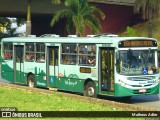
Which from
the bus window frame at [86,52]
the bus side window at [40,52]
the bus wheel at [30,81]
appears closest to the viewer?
the bus window frame at [86,52]

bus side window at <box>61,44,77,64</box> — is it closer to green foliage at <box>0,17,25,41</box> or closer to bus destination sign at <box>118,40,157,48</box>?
bus destination sign at <box>118,40,157,48</box>

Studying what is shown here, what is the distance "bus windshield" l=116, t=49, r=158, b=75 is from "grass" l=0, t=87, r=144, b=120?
216cm

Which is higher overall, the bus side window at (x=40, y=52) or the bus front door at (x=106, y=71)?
the bus side window at (x=40, y=52)

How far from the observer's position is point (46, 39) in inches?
874

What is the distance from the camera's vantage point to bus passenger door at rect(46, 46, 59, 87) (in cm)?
2136

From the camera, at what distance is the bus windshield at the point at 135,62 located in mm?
17750

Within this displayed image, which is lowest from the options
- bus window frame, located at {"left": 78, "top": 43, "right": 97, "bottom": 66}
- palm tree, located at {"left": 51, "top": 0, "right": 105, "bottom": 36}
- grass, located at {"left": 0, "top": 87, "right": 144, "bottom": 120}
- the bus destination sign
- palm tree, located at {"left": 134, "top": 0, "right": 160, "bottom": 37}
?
→ grass, located at {"left": 0, "top": 87, "right": 144, "bottom": 120}

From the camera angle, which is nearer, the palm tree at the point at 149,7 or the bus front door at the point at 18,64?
the bus front door at the point at 18,64

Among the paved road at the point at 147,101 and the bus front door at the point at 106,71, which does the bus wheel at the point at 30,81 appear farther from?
the bus front door at the point at 106,71

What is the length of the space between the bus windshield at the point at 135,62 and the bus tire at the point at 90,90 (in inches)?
63.5

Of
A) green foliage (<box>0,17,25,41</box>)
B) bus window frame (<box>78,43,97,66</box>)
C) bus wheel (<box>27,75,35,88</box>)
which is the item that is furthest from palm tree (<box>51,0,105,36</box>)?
green foliage (<box>0,17,25,41</box>)

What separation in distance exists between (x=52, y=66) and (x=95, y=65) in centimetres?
344

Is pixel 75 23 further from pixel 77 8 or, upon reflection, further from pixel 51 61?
pixel 51 61

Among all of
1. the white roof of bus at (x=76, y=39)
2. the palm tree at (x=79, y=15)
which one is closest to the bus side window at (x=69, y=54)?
the white roof of bus at (x=76, y=39)
